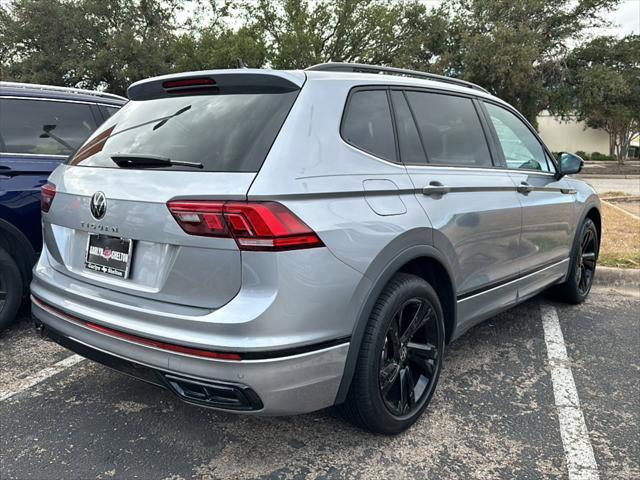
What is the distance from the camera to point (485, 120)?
3.50 metres

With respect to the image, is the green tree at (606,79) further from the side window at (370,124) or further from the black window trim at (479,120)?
the side window at (370,124)

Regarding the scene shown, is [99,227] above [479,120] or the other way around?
the other way around

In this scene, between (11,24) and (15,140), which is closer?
(15,140)

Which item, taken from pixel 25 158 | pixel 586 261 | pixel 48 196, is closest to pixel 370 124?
pixel 48 196

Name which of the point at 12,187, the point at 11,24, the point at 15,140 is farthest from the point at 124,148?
the point at 11,24

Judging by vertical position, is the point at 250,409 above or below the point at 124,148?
below

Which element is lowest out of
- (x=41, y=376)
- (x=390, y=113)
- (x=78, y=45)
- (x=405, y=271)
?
(x=41, y=376)

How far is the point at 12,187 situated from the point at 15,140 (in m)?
0.44

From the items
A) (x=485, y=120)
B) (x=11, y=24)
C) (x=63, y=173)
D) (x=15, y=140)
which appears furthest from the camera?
(x=11, y=24)

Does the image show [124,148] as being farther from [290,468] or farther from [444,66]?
[444,66]

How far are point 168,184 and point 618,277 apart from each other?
16.6 feet

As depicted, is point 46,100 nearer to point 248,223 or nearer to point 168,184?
point 168,184

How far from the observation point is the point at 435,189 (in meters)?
2.69

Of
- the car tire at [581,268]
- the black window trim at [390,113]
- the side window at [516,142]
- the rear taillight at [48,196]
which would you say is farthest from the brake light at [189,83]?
the car tire at [581,268]
